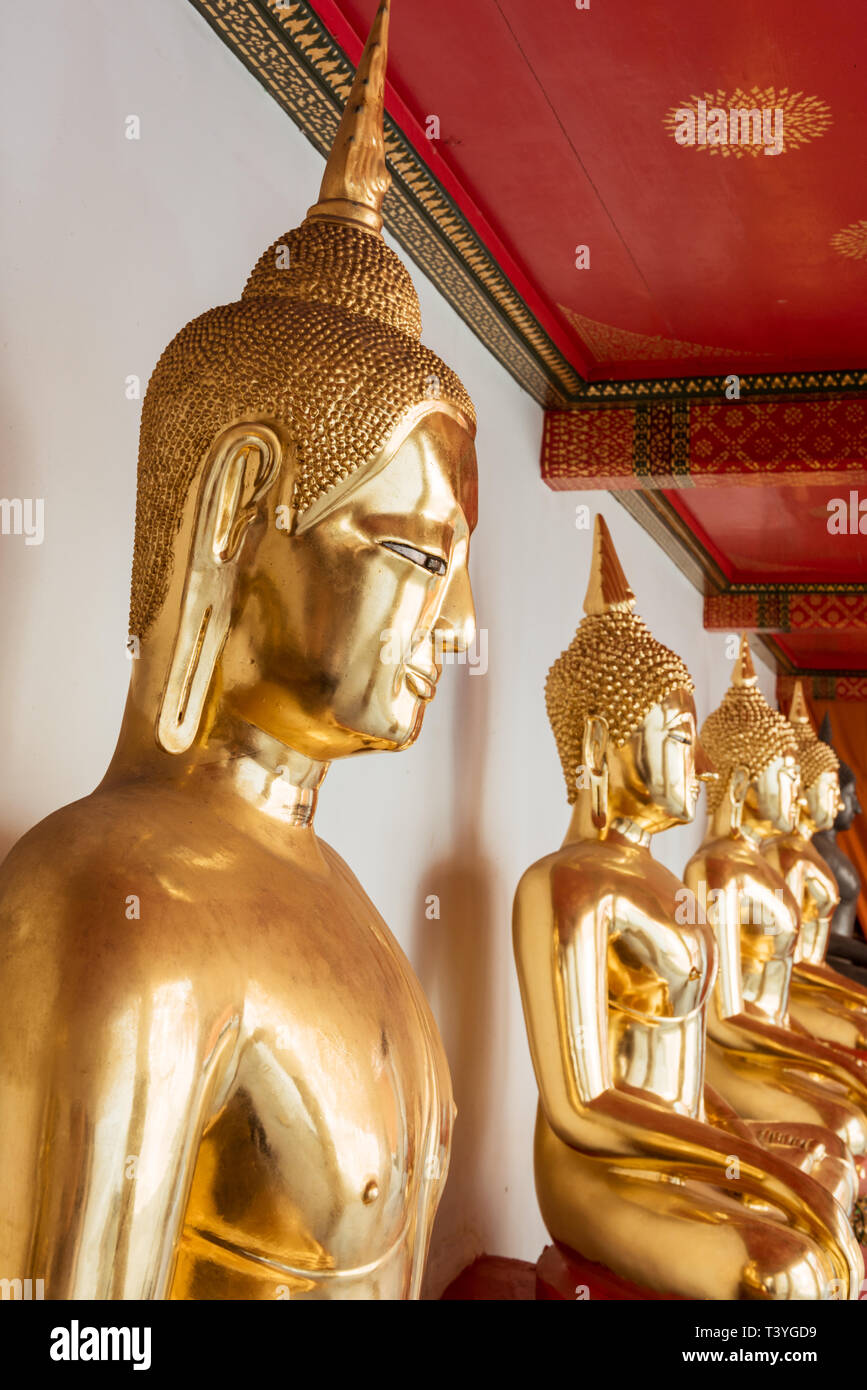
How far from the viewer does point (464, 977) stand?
253cm

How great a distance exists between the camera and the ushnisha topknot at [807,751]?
4828mm

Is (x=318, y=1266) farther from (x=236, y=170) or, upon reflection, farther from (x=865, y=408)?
(x=865, y=408)

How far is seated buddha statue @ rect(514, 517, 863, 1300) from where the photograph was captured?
182 centimetres

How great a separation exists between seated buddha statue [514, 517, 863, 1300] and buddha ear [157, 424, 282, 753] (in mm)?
1092

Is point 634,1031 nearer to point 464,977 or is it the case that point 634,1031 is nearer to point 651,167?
point 464,977

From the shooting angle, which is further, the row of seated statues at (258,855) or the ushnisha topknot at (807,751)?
the ushnisha topknot at (807,751)

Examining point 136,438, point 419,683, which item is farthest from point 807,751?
point 419,683

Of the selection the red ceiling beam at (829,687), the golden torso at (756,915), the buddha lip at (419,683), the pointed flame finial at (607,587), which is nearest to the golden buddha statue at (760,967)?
the golden torso at (756,915)

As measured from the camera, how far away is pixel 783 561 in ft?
15.6

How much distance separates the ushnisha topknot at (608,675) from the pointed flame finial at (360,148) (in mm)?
1192

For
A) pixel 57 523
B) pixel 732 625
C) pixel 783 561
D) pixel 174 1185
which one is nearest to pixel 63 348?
pixel 57 523

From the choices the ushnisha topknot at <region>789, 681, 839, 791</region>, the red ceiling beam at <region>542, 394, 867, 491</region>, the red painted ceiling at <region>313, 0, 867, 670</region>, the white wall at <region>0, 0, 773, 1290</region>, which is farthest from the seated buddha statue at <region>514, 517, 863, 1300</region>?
the ushnisha topknot at <region>789, 681, 839, 791</region>

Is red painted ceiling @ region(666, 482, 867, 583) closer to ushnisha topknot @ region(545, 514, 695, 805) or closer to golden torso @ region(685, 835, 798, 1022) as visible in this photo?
golden torso @ region(685, 835, 798, 1022)

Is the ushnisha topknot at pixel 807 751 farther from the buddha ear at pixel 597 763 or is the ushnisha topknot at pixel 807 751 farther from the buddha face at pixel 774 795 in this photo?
the buddha ear at pixel 597 763
